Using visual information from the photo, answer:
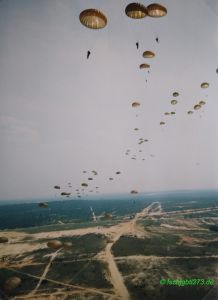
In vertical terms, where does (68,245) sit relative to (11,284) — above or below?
below

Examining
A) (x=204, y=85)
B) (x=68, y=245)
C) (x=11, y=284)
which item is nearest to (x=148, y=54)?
(x=204, y=85)

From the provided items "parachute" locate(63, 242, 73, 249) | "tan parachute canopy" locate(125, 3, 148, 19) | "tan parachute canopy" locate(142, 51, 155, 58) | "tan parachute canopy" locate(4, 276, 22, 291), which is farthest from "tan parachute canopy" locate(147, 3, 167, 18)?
"parachute" locate(63, 242, 73, 249)

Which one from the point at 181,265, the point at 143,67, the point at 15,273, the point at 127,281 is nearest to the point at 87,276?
the point at 127,281

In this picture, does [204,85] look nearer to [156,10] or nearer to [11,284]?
[156,10]

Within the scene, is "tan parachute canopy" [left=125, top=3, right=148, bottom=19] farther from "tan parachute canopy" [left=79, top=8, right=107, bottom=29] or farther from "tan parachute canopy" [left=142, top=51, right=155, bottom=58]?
"tan parachute canopy" [left=142, top=51, right=155, bottom=58]

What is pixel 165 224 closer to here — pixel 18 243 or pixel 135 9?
pixel 18 243

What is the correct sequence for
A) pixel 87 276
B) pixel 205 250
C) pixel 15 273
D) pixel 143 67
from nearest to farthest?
pixel 143 67, pixel 87 276, pixel 15 273, pixel 205 250
